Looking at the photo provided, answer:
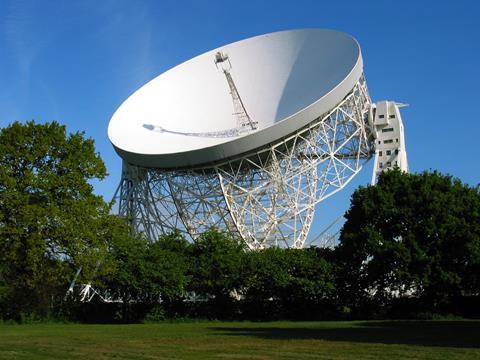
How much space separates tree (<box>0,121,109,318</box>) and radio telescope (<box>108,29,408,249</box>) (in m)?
5.53

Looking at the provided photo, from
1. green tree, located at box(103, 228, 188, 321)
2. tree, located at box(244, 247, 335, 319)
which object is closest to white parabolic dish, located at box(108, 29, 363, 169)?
green tree, located at box(103, 228, 188, 321)

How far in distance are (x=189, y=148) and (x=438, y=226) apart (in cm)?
1436

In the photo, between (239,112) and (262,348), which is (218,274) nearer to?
(239,112)

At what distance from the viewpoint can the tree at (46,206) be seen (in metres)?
30.2

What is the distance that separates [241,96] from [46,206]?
1677 centimetres

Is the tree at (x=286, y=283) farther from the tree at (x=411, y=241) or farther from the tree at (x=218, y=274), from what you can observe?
the tree at (x=411, y=241)

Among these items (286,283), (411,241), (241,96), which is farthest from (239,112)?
(411,241)

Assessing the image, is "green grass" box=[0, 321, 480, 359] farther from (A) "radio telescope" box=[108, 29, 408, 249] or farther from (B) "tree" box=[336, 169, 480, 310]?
(A) "radio telescope" box=[108, 29, 408, 249]

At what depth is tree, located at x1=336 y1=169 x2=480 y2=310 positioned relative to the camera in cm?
3284

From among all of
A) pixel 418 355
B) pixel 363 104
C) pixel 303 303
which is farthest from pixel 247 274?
pixel 418 355

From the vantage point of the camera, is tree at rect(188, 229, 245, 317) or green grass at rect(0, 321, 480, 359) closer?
green grass at rect(0, 321, 480, 359)

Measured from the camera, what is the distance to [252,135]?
35125 mm

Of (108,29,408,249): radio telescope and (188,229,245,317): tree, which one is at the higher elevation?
(108,29,408,249): radio telescope

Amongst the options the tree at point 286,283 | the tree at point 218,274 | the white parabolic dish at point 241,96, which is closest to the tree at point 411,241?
the tree at point 286,283
